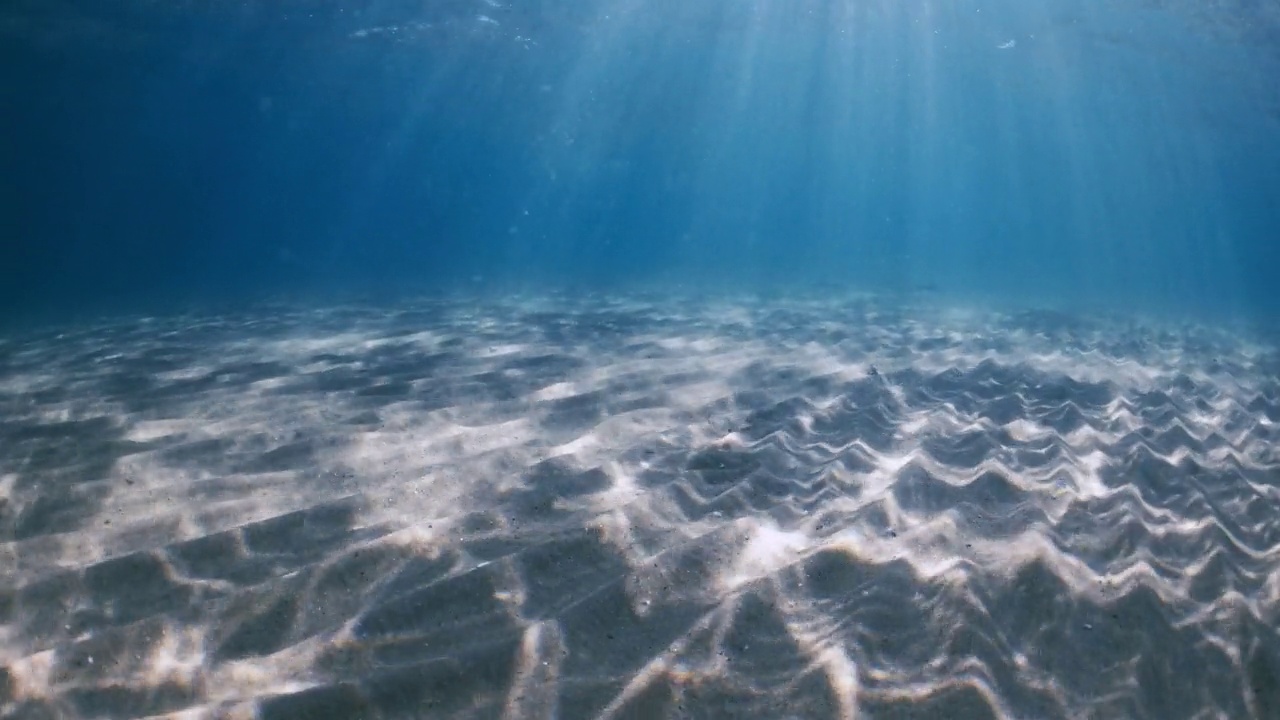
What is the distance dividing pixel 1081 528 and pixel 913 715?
83.6 inches

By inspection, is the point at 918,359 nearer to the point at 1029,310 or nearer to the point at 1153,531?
the point at 1153,531

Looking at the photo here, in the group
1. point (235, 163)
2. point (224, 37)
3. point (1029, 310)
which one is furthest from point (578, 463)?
point (235, 163)

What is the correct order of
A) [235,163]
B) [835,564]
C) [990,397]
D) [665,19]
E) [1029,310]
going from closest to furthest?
[835,564] → [990,397] → [1029,310] → [665,19] → [235,163]

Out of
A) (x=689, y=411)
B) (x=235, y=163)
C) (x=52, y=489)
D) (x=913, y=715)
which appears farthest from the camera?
(x=235, y=163)

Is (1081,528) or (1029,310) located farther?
(1029,310)

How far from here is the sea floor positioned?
268cm

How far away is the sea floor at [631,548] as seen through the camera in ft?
8.80

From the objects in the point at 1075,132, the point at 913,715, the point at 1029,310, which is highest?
the point at 1075,132

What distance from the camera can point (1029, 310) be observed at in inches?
694

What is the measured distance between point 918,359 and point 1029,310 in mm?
11015

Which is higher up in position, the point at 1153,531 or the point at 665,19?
the point at 665,19

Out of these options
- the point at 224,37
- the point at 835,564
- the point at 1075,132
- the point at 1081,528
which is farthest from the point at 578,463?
the point at 1075,132

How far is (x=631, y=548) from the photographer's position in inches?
143

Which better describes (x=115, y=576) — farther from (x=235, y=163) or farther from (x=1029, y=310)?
(x=235, y=163)
